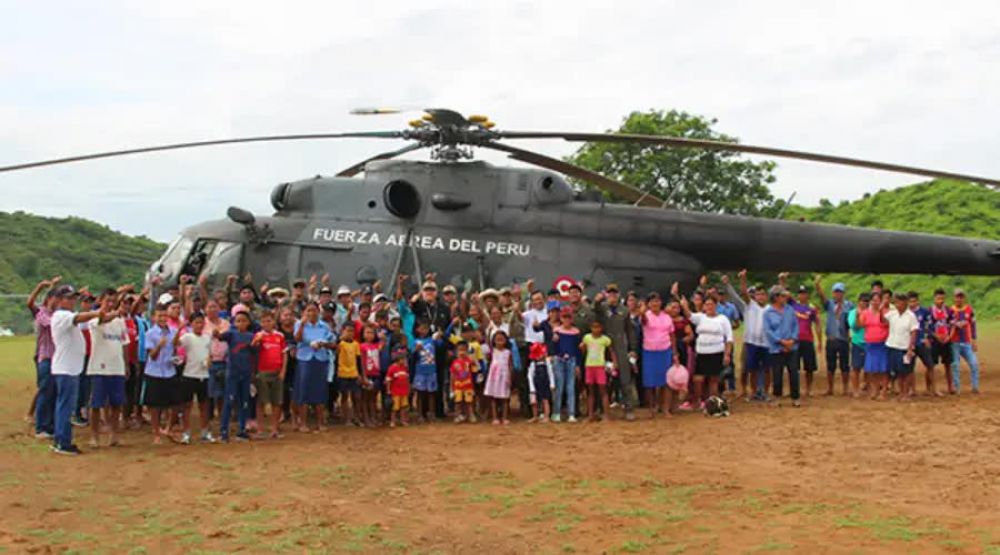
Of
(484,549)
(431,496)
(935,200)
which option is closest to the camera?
(484,549)

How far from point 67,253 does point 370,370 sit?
197 ft

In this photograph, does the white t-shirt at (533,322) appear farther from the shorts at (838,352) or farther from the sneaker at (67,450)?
the sneaker at (67,450)

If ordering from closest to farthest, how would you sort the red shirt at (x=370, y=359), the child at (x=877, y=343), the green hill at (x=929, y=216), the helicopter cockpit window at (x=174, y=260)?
the red shirt at (x=370, y=359)
the child at (x=877, y=343)
the helicopter cockpit window at (x=174, y=260)
the green hill at (x=929, y=216)

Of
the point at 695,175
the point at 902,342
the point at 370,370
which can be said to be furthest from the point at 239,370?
the point at 695,175

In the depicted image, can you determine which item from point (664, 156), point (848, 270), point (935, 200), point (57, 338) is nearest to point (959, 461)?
point (848, 270)

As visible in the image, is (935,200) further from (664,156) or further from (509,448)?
(509,448)

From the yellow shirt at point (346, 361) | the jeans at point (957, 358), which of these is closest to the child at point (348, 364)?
the yellow shirt at point (346, 361)

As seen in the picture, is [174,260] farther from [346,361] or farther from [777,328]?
[777,328]

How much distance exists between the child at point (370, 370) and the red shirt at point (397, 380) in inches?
6.2

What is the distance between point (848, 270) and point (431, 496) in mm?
9410

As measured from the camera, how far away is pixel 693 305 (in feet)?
41.1

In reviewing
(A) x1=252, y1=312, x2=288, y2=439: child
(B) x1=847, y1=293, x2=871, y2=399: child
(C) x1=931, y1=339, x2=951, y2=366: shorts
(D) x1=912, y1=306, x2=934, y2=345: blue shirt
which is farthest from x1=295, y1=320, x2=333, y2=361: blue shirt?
(C) x1=931, y1=339, x2=951, y2=366: shorts

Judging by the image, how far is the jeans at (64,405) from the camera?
336 inches

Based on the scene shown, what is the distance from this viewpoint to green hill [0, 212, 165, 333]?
58.1 meters
